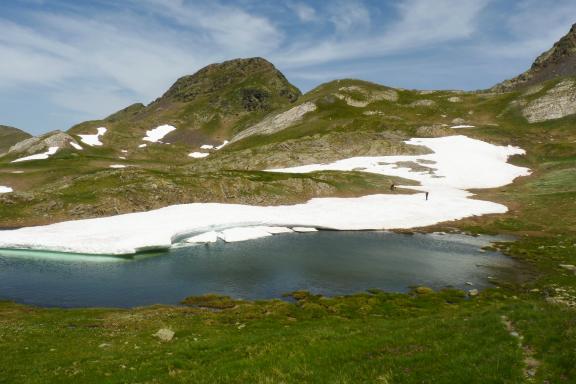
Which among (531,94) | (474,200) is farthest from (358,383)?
(531,94)

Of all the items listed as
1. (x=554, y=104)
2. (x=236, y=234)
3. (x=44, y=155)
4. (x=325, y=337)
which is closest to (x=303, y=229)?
(x=236, y=234)

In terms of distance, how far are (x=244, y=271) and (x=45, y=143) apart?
171 metres

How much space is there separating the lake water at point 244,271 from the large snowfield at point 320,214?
3.42m

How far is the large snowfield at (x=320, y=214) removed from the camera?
2277 inches

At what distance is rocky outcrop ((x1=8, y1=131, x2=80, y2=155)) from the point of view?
177 meters

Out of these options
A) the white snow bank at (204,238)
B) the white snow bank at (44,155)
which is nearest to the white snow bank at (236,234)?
the white snow bank at (204,238)

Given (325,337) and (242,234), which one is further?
(242,234)

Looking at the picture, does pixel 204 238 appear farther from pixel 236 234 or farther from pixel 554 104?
pixel 554 104


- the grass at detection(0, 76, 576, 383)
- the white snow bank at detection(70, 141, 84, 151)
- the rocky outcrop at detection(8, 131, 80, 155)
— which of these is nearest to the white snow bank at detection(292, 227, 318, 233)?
the grass at detection(0, 76, 576, 383)

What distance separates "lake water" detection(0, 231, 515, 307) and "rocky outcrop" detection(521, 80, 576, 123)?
126 meters

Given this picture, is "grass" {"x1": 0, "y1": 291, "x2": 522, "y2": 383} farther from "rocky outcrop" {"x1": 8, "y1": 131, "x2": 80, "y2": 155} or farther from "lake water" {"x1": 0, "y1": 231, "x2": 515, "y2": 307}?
"rocky outcrop" {"x1": 8, "y1": 131, "x2": 80, "y2": 155}

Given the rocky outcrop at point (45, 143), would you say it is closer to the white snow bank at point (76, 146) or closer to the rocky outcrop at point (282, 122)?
the white snow bank at point (76, 146)

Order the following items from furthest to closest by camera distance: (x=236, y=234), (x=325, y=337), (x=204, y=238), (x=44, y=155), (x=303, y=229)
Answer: (x=44, y=155), (x=303, y=229), (x=236, y=234), (x=204, y=238), (x=325, y=337)

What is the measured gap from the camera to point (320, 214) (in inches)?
3278
